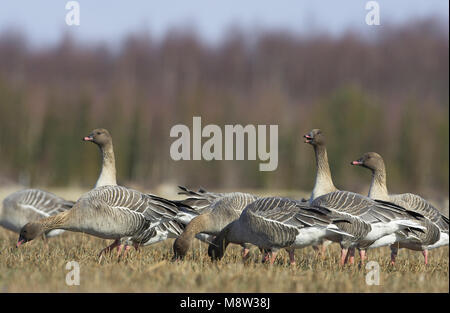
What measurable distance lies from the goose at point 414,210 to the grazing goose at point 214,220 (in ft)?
6.52

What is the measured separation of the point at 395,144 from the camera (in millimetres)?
37438

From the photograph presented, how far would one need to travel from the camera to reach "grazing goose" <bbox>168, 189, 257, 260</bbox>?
7.96 metres

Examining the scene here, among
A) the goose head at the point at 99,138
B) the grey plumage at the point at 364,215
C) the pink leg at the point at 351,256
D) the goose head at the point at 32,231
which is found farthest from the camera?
the goose head at the point at 99,138

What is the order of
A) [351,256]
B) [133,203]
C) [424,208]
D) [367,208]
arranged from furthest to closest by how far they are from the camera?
1. [424,208]
2. [351,256]
3. [133,203]
4. [367,208]

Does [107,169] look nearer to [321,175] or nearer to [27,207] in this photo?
[27,207]

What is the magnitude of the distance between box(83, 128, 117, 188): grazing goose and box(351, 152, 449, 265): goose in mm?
3650

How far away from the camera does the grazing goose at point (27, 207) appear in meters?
10.6

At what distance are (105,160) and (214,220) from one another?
2.45 meters

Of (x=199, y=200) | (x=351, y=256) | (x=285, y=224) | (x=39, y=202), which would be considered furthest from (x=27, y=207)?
(x=351, y=256)

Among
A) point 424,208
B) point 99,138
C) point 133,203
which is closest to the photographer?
point 133,203

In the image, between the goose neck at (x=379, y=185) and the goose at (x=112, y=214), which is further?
the goose neck at (x=379, y=185)

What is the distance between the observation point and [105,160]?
10023 mm

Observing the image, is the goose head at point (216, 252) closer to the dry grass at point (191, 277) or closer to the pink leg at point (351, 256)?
the dry grass at point (191, 277)

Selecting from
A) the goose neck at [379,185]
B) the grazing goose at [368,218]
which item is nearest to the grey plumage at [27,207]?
the grazing goose at [368,218]
